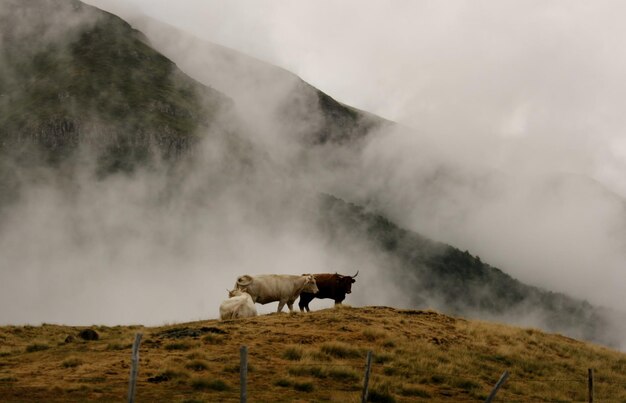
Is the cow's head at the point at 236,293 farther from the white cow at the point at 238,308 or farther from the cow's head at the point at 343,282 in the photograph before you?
the cow's head at the point at 343,282

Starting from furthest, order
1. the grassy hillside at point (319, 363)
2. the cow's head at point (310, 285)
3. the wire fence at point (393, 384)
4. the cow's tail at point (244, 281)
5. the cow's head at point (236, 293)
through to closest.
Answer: the cow's head at point (310, 285) → the cow's head at point (236, 293) → the cow's tail at point (244, 281) → the wire fence at point (393, 384) → the grassy hillside at point (319, 363)

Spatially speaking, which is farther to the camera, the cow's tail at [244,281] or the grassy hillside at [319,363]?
the cow's tail at [244,281]

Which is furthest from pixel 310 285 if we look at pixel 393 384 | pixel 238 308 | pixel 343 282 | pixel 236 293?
pixel 393 384

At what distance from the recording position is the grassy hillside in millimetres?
17766

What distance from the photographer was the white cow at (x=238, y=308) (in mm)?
30359

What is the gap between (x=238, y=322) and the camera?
90.1 ft

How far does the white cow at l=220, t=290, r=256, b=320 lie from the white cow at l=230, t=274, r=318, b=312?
2.76 ft

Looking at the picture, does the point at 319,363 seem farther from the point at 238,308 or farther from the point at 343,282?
the point at 343,282

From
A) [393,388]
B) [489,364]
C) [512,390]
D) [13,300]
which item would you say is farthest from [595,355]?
[13,300]

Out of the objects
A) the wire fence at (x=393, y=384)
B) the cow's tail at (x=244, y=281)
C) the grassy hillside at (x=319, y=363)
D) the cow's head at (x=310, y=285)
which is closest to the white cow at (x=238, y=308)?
the cow's tail at (x=244, y=281)

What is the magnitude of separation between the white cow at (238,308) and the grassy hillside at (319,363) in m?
1.93

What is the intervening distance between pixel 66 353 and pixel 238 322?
7601mm

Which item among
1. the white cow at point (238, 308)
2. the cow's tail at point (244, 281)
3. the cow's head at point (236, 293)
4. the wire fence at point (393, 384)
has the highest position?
the cow's tail at point (244, 281)

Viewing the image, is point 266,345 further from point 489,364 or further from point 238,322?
point 489,364
